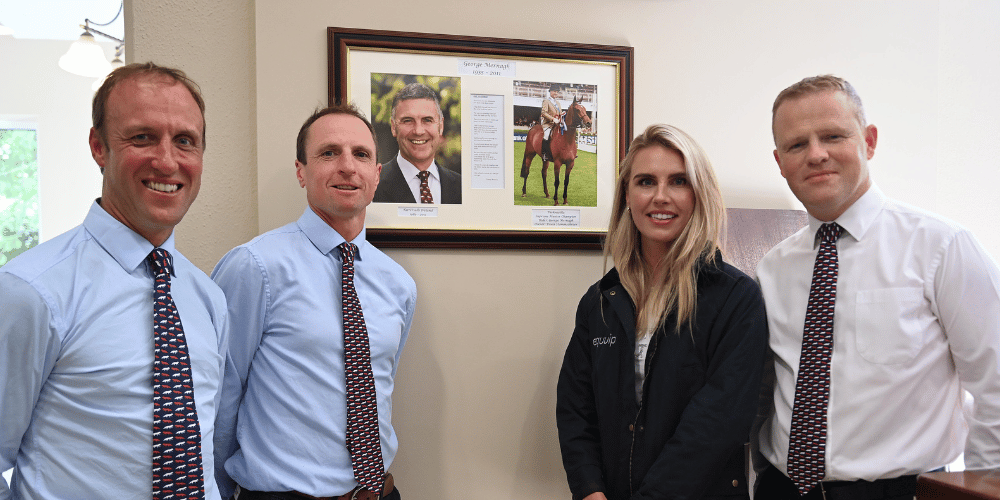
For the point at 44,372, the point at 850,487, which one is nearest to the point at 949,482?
the point at 850,487

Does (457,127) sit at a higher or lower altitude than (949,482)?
higher

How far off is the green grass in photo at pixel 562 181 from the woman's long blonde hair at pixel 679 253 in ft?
1.20

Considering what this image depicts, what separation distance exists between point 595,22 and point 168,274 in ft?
5.41

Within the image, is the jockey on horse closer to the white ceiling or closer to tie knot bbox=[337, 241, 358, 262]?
tie knot bbox=[337, 241, 358, 262]

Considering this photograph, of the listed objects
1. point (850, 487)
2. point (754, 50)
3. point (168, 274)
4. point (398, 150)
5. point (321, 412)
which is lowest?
point (850, 487)

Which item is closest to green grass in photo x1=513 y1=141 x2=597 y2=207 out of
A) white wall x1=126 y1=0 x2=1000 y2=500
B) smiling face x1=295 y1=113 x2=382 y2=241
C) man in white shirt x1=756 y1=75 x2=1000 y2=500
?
white wall x1=126 y1=0 x2=1000 y2=500

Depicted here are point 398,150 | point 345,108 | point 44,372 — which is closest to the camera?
point 44,372

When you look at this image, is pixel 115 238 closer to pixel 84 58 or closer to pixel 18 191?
pixel 84 58

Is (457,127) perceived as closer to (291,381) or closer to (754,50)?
(291,381)

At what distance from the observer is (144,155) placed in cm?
119

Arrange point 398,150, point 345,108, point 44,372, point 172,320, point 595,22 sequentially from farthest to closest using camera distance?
point 595,22 → point 398,150 → point 345,108 → point 172,320 → point 44,372

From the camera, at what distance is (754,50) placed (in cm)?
231

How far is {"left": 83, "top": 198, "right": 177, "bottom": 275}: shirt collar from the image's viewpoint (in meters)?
1.17

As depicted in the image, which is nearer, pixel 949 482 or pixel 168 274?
pixel 949 482
